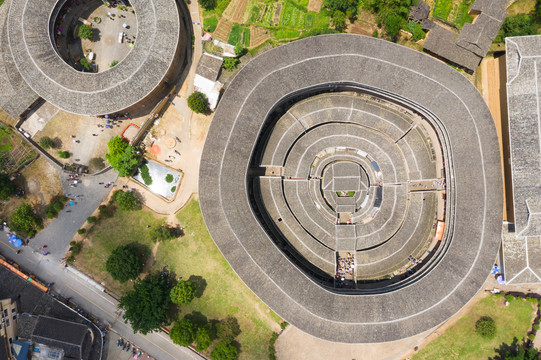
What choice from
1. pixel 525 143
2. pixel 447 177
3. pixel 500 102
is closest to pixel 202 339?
pixel 447 177

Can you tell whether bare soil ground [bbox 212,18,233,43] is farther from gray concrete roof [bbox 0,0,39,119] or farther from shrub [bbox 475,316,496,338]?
shrub [bbox 475,316,496,338]

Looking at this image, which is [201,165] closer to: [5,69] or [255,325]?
[255,325]

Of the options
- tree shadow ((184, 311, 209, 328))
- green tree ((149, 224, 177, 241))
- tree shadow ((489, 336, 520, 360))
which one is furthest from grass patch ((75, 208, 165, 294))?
tree shadow ((489, 336, 520, 360))

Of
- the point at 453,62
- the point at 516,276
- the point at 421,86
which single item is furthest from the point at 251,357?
the point at 453,62

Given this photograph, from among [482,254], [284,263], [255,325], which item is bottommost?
[255,325]

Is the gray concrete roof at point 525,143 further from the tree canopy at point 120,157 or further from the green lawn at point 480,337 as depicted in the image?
the tree canopy at point 120,157

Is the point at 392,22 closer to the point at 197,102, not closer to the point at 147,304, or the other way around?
the point at 197,102
